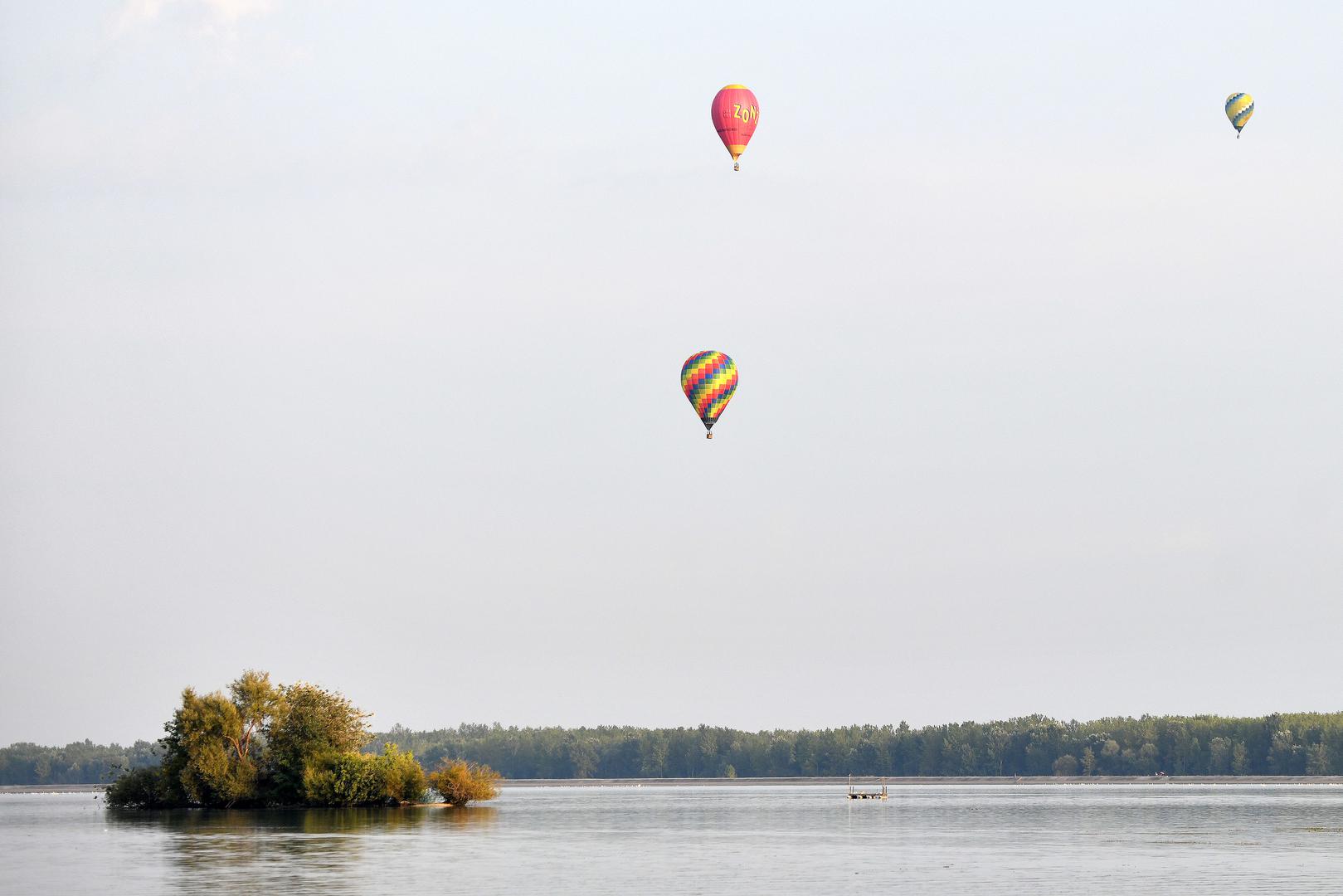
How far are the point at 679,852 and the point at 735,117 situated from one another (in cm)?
4483

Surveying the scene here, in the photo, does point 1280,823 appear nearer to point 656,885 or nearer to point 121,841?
point 656,885

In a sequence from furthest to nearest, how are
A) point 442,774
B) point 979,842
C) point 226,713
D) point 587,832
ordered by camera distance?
point 442,774 → point 226,713 → point 587,832 → point 979,842

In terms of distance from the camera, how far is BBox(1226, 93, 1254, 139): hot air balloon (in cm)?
12406

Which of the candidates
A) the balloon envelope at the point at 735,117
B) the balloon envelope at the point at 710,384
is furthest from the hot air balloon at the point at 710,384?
the balloon envelope at the point at 735,117

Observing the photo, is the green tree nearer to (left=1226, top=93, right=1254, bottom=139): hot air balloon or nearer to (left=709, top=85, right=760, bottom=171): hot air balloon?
(left=709, top=85, right=760, bottom=171): hot air balloon

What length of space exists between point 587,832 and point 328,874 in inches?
1354

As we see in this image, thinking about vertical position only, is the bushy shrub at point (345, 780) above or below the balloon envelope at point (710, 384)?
below

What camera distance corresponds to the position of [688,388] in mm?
99375

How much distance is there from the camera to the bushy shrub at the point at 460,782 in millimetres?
115438

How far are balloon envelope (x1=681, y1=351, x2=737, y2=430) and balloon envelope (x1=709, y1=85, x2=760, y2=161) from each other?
11814 mm

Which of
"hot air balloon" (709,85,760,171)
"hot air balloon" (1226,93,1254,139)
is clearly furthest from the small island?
"hot air balloon" (1226,93,1254,139)

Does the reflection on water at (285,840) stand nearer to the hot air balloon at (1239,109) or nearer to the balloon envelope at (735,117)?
the balloon envelope at (735,117)

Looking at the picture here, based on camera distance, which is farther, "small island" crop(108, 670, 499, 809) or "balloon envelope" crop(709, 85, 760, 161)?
"small island" crop(108, 670, 499, 809)

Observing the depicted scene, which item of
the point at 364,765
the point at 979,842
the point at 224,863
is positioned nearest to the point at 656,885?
the point at 224,863
